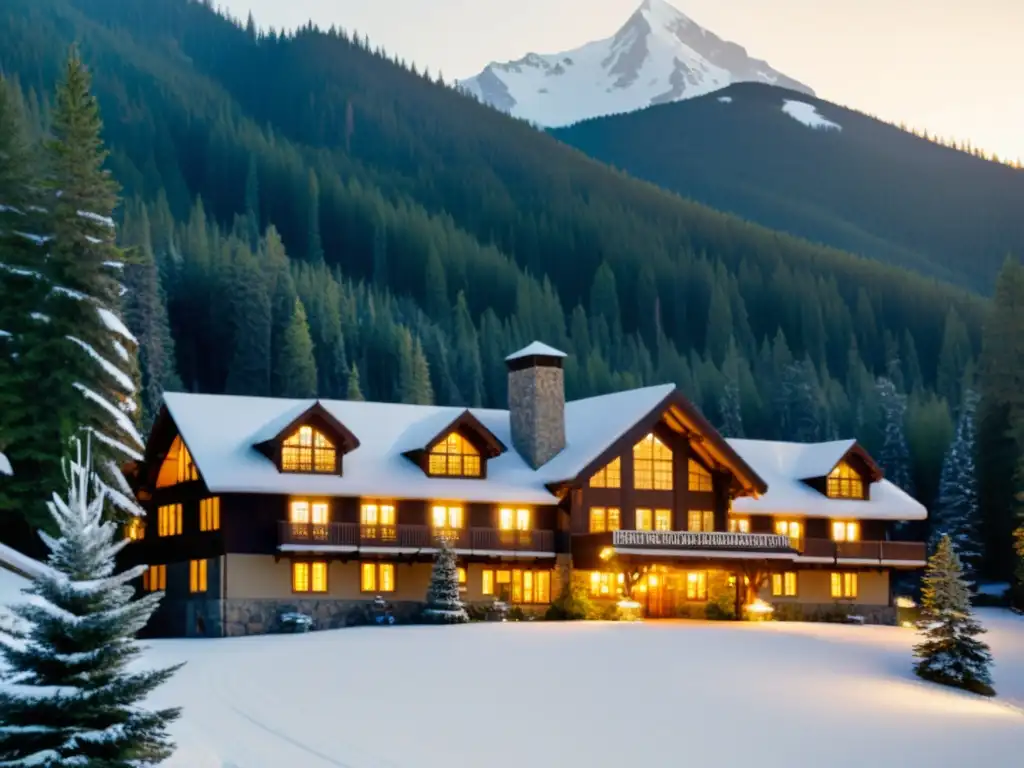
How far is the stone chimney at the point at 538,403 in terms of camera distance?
5944cm

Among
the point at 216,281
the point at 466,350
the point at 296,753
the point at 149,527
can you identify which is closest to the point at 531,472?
the point at 149,527

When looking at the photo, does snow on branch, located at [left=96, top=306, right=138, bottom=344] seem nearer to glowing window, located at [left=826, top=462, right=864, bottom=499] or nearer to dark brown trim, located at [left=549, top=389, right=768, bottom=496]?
dark brown trim, located at [left=549, top=389, right=768, bottom=496]

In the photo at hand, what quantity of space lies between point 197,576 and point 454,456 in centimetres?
1017

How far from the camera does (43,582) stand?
19.2m

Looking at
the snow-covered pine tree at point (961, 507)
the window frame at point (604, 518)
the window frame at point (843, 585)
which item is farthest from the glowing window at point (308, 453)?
the snow-covered pine tree at point (961, 507)

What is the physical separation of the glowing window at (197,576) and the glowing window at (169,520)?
2.03m

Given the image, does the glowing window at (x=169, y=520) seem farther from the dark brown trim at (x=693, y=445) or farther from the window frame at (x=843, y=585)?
the window frame at (x=843, y=585)

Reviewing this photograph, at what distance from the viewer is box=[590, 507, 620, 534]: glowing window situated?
189 ft

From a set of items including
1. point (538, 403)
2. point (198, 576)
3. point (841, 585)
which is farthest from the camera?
point (841, 585)

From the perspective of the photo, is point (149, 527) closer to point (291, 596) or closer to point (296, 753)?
point (291, 596)

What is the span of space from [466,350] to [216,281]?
29.7 m

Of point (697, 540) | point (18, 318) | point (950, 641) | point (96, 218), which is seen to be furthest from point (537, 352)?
point (950, 641)

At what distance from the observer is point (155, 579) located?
58.7 m

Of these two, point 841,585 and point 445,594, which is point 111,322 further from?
point 841,585
